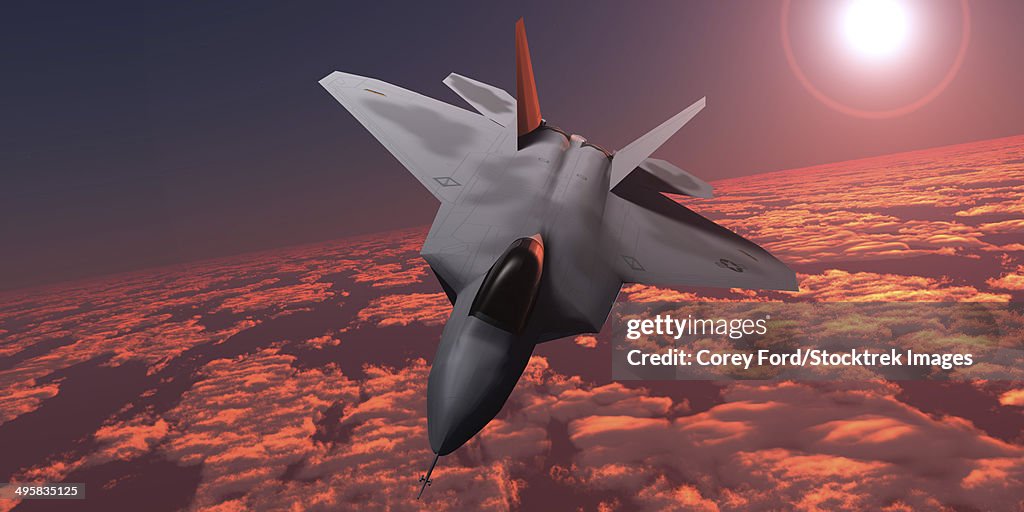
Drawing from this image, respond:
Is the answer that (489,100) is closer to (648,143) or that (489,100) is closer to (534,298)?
(648,143)

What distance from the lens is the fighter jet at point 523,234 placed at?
520 centimetres

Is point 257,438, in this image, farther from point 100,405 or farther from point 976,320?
point 976,320

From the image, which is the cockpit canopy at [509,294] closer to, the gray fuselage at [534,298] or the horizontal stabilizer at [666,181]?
the gray fuselage at [534,298]

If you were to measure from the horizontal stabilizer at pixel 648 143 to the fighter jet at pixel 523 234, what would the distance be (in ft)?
0.11

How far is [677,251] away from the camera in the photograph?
8.15 meters

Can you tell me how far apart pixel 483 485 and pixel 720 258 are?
10848 mm

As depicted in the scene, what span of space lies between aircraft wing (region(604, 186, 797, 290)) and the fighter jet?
3 centimetres

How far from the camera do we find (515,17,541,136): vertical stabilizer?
291 inches

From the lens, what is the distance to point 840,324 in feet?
67.0

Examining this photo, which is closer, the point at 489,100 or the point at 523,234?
the point at 523,234

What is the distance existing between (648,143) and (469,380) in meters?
6.80

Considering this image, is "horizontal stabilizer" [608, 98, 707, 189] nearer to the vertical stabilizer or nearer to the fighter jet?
the fighter jet

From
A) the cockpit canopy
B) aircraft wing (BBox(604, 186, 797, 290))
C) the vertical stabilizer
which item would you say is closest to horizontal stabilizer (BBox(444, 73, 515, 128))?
the vertical stabilizer

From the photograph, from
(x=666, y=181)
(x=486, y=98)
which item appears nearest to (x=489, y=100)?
(x=486, y=98)
